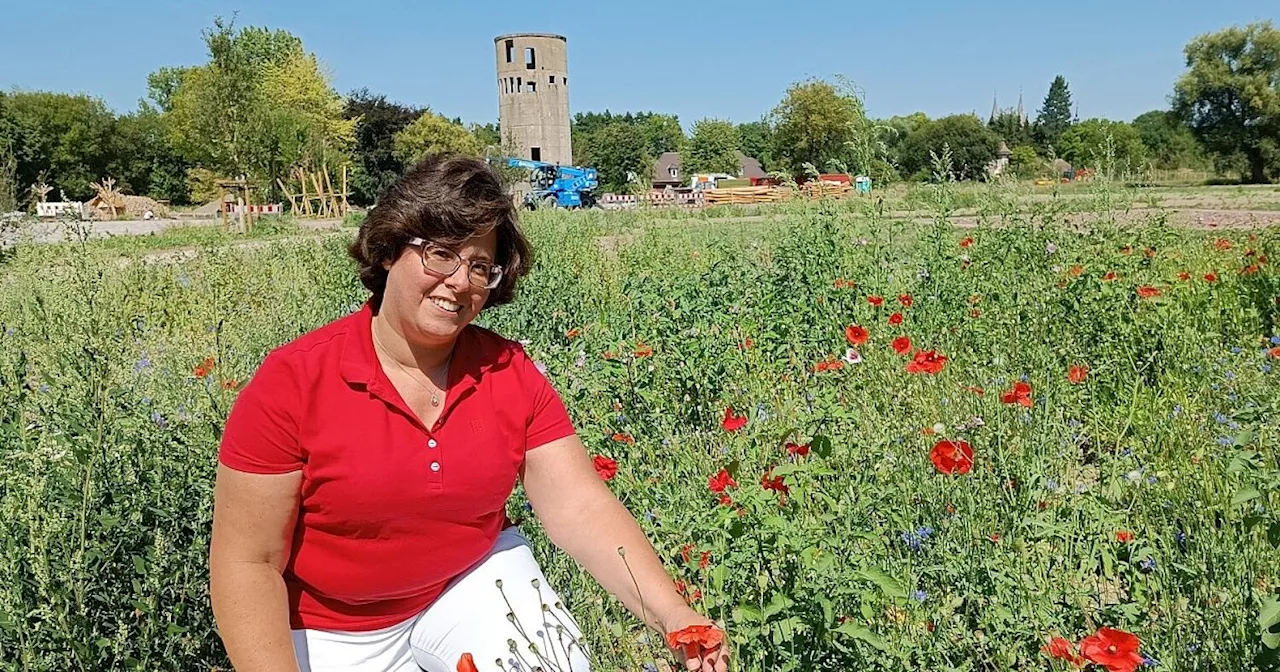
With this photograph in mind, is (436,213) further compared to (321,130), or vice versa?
(321,130)

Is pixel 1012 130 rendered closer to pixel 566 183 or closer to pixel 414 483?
pixel 566 183

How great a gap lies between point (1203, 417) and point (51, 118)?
183 ft

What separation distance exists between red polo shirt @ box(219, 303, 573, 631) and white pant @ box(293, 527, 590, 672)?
0.03 metres

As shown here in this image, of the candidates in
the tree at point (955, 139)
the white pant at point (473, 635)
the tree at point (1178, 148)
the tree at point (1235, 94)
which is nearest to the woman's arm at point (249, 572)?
the white pant at point (473, 635)

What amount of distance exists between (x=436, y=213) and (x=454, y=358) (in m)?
0.34

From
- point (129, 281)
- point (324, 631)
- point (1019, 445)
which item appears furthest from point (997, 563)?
point (129, 281)

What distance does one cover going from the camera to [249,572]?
5.74 ft

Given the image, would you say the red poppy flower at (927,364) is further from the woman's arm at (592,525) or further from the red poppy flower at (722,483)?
the woman's arm at (592,525)

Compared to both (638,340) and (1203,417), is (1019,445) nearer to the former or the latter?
(1203,417)

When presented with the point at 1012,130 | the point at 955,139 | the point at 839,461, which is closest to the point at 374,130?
the point at 955,139

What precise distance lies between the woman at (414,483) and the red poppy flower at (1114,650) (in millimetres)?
637

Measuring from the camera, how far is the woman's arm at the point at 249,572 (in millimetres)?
1729

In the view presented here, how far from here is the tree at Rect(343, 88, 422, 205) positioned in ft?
134

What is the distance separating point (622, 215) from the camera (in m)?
13.6
